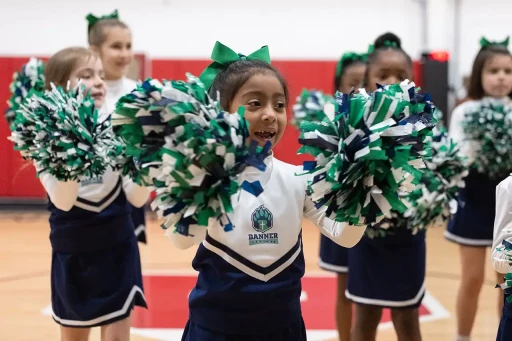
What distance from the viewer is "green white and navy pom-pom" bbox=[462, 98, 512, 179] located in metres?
3.50

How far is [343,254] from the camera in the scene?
142 inches

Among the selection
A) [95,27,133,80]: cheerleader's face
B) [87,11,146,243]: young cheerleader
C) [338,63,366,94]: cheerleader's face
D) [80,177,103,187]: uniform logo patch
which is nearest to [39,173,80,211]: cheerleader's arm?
[80,177,103,187]: uniform logo patch

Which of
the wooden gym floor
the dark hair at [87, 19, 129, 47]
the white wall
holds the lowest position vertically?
the wooden gym floor

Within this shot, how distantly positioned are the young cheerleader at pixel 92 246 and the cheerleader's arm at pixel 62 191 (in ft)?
0.64

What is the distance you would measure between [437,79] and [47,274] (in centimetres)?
489

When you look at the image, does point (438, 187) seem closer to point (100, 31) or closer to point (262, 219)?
point (262, 219)

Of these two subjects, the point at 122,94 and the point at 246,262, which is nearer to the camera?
the point at 246,262

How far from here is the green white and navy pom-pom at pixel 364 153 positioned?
159 centimetres

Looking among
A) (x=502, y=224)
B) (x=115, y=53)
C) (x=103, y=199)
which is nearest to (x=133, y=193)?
(x=103, y=199)

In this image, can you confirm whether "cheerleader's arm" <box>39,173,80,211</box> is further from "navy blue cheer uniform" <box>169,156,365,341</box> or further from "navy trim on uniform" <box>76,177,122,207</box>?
"navy blue cheer uniform" <box>169,156,365,341</box>

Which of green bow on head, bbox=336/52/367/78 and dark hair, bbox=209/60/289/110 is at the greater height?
green bow on head, bbox=336/52/367/78

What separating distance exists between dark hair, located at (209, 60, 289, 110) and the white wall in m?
6.89

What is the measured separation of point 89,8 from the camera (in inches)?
349

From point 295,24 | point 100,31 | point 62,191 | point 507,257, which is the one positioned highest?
point 295,24
